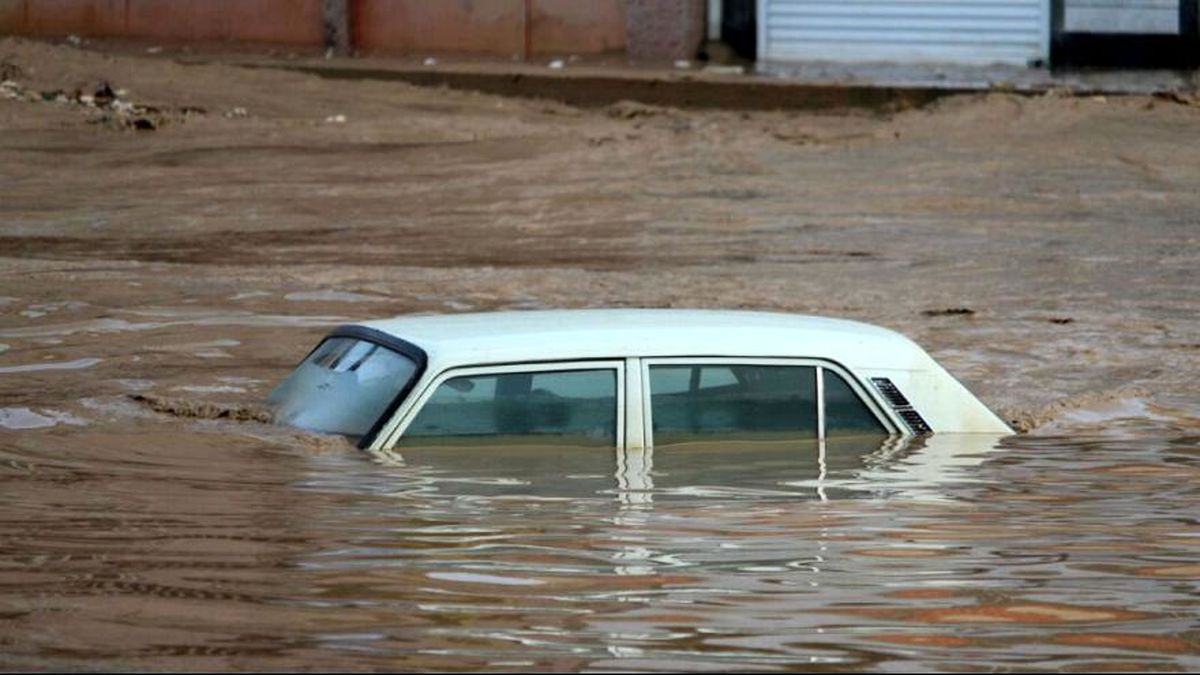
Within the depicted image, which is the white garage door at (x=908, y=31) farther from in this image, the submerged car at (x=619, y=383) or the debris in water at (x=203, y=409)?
the submerged car at (x=619, y=383)

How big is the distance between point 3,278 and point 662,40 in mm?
9908

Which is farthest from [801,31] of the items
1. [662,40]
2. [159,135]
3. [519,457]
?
[519,457]

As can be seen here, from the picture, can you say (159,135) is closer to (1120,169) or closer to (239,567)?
(1120,169)

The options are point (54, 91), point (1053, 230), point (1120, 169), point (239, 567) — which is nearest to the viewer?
point (239, 567)

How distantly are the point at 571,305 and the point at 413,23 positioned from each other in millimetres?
9579

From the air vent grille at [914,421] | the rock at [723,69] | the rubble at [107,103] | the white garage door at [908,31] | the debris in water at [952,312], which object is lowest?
the debris in water at [952,312]

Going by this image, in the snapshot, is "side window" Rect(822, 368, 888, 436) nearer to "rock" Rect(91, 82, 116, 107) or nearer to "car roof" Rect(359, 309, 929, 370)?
"car roof" Rect(359, 309, 929, 370)

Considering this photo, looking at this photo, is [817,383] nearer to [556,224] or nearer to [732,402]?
[732,402]

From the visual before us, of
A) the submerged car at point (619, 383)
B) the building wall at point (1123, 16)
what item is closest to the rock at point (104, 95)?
the building wall at point (1123, 16)

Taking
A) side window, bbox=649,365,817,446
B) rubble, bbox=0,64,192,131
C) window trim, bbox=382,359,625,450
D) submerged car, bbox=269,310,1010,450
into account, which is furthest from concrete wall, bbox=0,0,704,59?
window trim, bbox=382,359,625,450

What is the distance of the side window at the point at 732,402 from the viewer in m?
7.25

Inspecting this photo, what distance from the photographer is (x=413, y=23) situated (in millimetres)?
22062

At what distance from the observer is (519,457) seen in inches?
284

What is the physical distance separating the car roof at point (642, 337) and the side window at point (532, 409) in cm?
8
